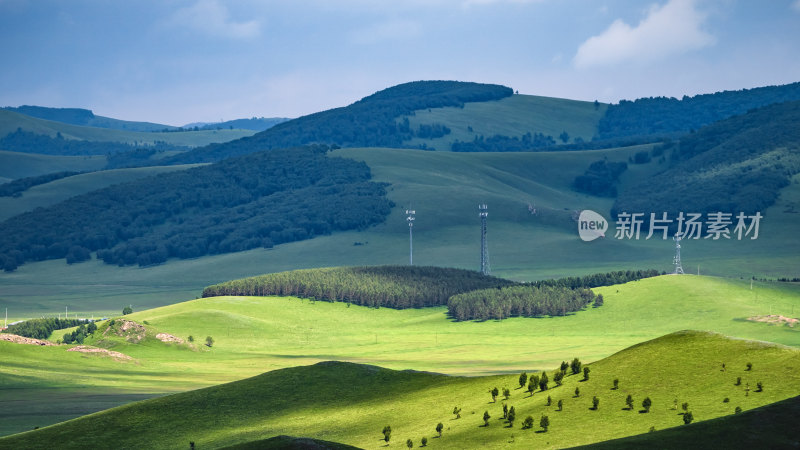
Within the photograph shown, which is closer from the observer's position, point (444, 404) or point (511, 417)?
point (511, 417)

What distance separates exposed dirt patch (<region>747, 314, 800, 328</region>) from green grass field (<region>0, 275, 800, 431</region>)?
167 cm

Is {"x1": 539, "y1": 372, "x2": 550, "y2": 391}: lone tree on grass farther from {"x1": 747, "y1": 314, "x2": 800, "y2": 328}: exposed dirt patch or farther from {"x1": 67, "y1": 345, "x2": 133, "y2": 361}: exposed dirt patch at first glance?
{"x1": 747, "y1": 314, "x2": 800, "y2": 328}: exposed dirt patch

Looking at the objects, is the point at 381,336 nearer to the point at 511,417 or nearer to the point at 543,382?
the point at 543,382

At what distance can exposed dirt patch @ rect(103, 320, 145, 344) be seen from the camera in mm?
142000

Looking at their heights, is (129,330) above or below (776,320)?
above

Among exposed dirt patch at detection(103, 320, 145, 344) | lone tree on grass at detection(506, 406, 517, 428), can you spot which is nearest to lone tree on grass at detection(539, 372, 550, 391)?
lone tree on grass at detection(506, 406, 517, 428)

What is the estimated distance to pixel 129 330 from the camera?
14412 cm

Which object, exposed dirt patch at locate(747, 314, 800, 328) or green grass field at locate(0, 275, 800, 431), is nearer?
green grass field at locate(0, 275, 800, 431)

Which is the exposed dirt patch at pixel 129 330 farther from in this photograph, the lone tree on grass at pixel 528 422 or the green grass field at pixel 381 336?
the lone tree on grass at pixel 528 422

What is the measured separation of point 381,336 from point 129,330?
41005 millimetres

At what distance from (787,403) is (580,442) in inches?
378

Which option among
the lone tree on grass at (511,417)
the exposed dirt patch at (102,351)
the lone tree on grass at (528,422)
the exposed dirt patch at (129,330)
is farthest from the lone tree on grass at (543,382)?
the exposed dirt patch at (129,330)

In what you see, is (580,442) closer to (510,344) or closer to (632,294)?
(510,344)

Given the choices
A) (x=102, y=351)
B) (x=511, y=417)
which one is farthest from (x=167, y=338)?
(x=511, y=417)
